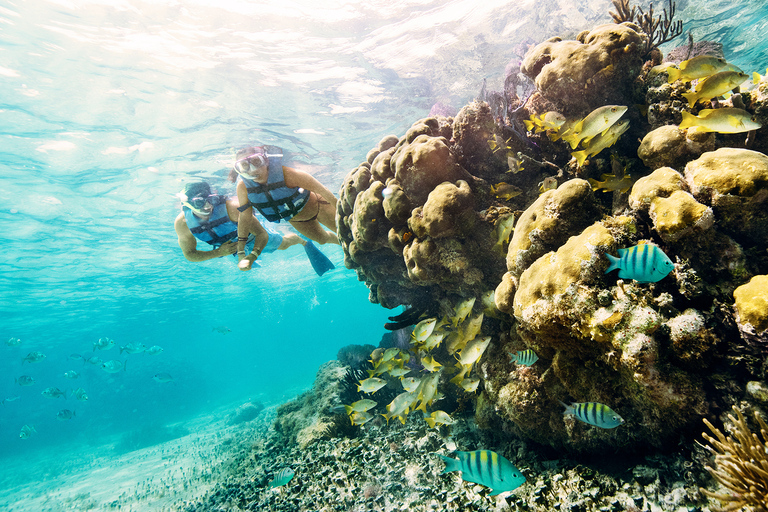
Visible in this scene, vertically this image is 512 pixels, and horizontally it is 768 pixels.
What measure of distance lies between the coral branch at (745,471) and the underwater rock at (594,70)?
388 cm

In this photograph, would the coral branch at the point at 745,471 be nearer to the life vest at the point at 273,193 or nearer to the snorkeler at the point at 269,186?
the snorkeler at the point at 269,186

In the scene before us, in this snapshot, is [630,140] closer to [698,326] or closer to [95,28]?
[698,326]

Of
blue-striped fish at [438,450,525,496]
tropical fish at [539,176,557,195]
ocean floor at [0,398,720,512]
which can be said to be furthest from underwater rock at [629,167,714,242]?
blue-striped fish at [438,450,525,496]

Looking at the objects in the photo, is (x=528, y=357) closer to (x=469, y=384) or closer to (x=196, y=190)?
(x=469, y=384)

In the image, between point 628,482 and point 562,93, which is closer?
point 628,482

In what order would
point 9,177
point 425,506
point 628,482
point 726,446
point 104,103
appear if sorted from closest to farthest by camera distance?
point 726,446 → point 628,482 → point 425,506 → point 104,103 → point 9,177

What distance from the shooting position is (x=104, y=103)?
35.6ft

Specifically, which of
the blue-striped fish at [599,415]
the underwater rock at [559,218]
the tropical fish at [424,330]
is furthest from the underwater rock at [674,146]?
the tropical fish at [424,330]

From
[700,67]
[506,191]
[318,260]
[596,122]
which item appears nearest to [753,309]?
[596,122]

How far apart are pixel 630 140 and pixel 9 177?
68.5 feet

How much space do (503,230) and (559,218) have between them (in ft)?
3.35

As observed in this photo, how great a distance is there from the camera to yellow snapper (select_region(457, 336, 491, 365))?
3846mm

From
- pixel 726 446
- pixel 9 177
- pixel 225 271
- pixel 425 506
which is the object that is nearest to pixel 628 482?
pixel 726 446

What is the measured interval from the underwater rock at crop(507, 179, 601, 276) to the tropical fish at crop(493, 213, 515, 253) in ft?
2.11
